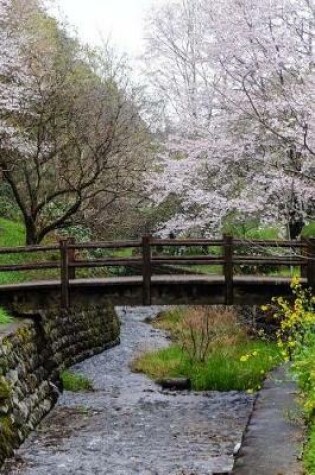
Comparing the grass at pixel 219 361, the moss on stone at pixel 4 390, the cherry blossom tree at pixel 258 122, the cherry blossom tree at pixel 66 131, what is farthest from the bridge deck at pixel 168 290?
the cherry blossom tree at pixel 66 131

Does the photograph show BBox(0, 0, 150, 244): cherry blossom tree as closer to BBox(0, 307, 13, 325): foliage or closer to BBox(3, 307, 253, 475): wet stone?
BBox(0, 307, 13, 325): foliage

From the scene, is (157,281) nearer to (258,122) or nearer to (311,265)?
(311,265)

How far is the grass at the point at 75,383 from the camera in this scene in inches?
571

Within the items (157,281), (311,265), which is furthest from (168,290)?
(311,265)

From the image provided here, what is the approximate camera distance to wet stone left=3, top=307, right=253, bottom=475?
31.4ft

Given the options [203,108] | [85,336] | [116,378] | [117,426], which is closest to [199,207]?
[203,108]

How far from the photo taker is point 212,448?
34.0 ft

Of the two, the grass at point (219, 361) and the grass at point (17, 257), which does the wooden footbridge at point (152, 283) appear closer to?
the grass at point (219, 361)

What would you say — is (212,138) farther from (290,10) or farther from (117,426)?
(117,426)

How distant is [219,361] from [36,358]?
14.5ft

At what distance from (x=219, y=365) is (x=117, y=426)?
12.4 ft

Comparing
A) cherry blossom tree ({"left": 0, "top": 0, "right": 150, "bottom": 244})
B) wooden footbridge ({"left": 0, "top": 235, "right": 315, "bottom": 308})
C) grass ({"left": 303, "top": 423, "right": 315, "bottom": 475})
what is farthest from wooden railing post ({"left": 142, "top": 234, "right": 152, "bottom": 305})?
grass ({"left": 303, "top": 423, "right": 315, "bottom": 475})

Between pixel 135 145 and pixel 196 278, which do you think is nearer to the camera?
pixel 196 278

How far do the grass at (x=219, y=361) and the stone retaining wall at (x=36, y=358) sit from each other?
210 cm
